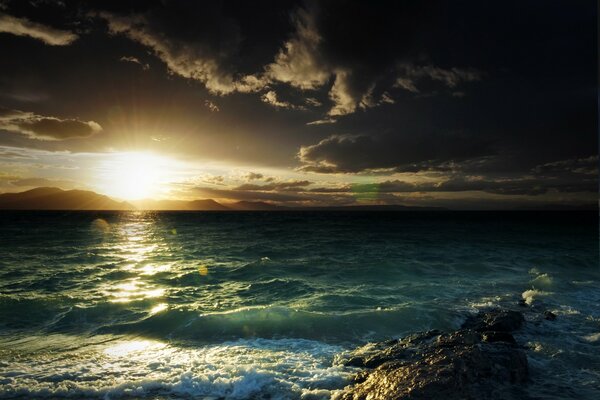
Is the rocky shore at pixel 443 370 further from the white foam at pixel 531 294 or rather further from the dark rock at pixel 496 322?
the white foam at pixel 531 294

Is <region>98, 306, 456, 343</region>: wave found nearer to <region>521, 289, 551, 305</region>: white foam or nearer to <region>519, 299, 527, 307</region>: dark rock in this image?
<region>519, 299, 527, 307</region>: dark rock

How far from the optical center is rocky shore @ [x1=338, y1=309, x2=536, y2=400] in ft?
24.2

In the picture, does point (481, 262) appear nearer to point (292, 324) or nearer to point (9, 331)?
point (292, 324)

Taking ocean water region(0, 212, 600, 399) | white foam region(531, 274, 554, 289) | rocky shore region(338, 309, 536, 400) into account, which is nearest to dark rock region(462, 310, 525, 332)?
ocean water region(0, 212, 600, 399)

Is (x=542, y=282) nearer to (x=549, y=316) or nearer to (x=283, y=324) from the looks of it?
(x=549, y=316)

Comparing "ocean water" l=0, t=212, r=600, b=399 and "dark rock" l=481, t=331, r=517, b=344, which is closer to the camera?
"ocean water" l=0, t=212, r=600, b=399

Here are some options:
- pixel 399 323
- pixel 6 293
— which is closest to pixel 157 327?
pixel 399 323

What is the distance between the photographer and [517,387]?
8273mm

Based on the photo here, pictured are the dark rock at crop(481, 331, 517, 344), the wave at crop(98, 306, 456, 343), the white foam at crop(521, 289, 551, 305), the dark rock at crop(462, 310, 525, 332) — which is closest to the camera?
the dark rock at crop(481, 331, 517, 344)

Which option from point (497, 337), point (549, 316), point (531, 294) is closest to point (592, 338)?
point (549, 316)

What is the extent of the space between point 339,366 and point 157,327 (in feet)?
26.5

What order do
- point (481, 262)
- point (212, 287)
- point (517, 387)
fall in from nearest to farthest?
1. point (517, 387)
2. point (212, 287)
3. point (481, 262)

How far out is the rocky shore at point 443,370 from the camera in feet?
24.2

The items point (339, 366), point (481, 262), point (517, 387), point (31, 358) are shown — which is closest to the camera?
point (517, 387)
